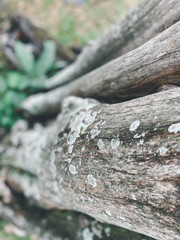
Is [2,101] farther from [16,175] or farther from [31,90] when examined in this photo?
[16,175]

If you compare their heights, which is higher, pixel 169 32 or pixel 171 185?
pixel 169 32

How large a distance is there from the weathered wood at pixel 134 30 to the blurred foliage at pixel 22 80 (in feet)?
3.01

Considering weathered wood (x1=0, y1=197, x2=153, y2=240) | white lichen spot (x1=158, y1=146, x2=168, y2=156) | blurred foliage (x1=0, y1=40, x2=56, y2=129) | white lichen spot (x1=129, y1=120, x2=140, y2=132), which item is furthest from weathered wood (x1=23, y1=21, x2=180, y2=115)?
blurred foliage (x1=0, y1=40, x2=56, y2=129)

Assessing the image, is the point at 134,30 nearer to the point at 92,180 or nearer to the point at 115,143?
the point at 115,143

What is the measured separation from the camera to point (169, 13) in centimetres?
143

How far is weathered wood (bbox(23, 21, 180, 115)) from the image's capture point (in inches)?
46.4

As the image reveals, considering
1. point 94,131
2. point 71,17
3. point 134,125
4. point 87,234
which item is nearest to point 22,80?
point 71,17

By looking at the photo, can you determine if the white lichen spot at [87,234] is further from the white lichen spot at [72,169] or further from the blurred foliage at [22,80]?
the blurred foliage at [22,80]

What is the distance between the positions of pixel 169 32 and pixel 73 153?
0.83 m

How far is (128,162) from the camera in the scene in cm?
100

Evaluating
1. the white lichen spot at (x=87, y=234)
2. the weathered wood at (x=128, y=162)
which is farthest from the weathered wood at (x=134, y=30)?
the white lichen spot at (x=87, y=234)

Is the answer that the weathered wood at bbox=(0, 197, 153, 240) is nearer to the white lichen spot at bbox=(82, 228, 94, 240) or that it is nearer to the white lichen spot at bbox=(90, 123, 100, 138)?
the white lichen spot at bbox=(82, 228, 94, 240)

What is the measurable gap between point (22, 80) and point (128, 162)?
2.70 metres

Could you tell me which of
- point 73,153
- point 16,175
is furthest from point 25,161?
point 73,153
